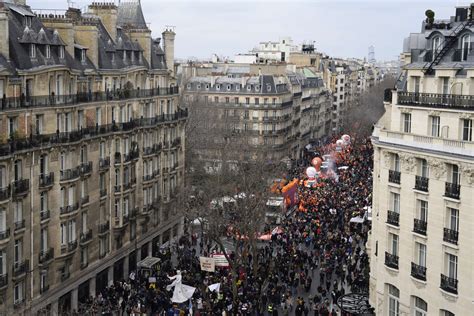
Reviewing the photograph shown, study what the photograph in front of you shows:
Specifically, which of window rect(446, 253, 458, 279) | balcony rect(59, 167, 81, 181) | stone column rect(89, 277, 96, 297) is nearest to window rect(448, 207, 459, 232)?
window rect(446, 253, 458, 279)

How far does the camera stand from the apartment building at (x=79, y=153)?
1447 inches

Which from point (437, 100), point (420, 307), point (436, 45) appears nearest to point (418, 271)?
point (420, 307)

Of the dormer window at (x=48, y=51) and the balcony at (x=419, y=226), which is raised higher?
the dormer window at (x=48, y=51)

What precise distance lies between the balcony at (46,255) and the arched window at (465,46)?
2317 cm

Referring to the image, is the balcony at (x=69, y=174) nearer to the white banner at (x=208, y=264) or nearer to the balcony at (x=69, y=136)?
the balcony at (x=69, y=136)

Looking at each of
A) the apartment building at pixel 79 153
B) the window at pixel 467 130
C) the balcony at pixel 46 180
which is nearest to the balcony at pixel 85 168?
the apartment building at pixel 79 153

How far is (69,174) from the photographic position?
135 ft

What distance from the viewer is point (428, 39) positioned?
111ft

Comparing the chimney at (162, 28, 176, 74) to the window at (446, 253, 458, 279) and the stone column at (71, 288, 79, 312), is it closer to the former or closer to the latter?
the stone column at (71, 288, 79, 312)

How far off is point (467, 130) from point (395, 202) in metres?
5.24

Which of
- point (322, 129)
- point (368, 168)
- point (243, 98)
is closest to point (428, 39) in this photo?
point (368, 168)

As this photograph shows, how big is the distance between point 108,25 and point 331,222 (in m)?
23.5

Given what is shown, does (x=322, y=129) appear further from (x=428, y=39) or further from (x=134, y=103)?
(x=428, y=39)

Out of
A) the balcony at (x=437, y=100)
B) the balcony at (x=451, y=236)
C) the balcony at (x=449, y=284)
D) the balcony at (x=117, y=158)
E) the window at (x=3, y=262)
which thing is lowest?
the window at (x=3, y=262)
